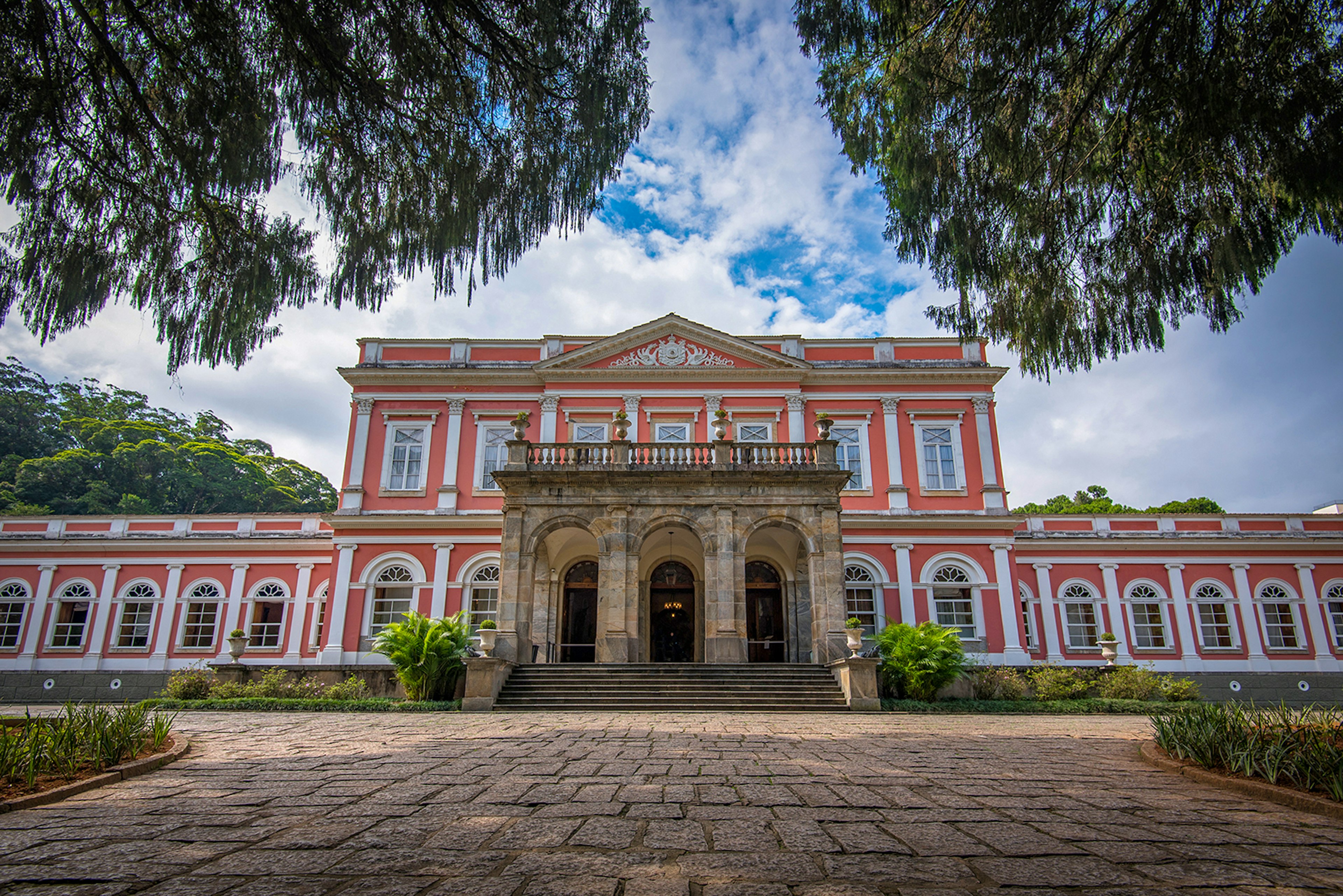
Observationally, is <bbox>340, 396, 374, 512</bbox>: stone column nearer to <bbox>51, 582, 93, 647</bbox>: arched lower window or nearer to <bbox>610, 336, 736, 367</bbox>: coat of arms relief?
<bbox>610, 336, 736, 367</bbox>: coat of arms relief

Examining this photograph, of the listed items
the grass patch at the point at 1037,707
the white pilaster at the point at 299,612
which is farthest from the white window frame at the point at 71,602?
the grass patch at the point at 1037,707

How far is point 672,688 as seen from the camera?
13234 mm

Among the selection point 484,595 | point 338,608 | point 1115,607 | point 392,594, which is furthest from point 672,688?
point 1115,607

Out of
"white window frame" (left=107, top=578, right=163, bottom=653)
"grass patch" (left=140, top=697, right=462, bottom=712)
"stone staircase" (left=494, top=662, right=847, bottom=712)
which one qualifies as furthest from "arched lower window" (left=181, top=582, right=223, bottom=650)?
"stone staircase" (left=494, top=662, right=847, bottom=712)

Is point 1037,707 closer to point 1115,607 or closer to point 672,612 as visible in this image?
point 672,612

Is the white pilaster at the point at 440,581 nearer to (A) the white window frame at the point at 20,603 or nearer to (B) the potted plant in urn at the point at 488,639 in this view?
(B) the potted plant in urn at the point at 488,639

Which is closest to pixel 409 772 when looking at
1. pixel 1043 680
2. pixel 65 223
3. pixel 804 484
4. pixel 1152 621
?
pixel 65 223

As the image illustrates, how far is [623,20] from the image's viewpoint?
448 centimetres

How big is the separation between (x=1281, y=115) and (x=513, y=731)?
8.70 meters

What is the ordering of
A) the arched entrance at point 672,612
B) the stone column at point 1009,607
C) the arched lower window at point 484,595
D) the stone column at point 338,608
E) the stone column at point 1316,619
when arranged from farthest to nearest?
the stone column at point 1316,619, the arched lower window at point 484,595, the stone column at point 338,608, the stone column at point 1009,607, the arched entrance at point 672,612

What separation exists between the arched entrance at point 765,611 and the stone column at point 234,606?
47.1ft

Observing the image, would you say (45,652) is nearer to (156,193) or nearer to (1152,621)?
(156,193)

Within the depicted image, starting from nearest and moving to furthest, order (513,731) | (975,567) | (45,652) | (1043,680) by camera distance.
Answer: (513,731) < (1043,680) < (975,567) < (45,652)

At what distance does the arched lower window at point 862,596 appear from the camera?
19.6 m
